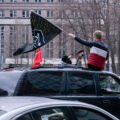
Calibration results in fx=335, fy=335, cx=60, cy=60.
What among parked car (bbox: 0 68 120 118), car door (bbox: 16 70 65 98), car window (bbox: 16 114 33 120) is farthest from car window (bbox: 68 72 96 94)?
car window (bbox: 16 114 33 120)

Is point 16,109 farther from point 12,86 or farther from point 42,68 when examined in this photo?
point 42,68

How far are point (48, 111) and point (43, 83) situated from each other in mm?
2792

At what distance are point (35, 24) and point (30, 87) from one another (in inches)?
104

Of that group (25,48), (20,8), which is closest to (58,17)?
(25,48)

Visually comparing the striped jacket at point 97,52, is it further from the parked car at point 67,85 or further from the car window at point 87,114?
the car window at point 87,114

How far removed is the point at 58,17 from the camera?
1430 inches

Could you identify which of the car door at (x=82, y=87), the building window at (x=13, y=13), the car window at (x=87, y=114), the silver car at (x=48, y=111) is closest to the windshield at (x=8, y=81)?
the car door at (x=82, y=87)

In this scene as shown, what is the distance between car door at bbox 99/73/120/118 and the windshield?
1.91 metres

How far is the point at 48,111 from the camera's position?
400 cm

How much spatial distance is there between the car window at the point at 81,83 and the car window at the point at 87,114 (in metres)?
→ 2.60

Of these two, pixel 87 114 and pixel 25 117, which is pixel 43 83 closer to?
pixel 87 114

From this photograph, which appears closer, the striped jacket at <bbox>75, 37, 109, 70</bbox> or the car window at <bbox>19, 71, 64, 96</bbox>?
the car window at <bbox>19, 71, 64, 96</bbox>

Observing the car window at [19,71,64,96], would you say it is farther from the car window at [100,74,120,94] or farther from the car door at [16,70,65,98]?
the car window at [100,74,120,94]

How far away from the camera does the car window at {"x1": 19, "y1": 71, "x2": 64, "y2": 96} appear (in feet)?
21.8
